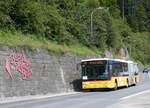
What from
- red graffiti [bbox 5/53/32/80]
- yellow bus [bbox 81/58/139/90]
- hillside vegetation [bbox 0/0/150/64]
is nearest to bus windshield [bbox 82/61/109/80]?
yellow bus [bbox 81/58/139/90]

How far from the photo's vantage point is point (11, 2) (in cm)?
4478

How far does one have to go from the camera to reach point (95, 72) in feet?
136

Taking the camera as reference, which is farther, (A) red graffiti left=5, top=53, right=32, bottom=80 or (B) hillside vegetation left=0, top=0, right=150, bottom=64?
(B) hillside vegetation left=0, top=0, right=150, bottom=64

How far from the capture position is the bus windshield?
135ft

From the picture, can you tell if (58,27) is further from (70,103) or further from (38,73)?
(70,103)

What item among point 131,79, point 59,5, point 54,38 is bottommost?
point 131,79

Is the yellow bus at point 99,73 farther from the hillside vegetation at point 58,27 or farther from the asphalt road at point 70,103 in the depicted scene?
the asphalt road at point 70,103

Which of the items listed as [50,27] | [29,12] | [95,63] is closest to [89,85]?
[95,63]

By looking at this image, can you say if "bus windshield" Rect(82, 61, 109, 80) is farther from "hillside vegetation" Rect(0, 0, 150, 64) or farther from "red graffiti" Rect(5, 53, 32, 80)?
"red graffiti" Rect(5, 53, 32, 80)

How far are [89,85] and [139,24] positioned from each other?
326 feet

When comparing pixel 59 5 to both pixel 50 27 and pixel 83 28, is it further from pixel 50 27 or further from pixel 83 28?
pixel 50 27

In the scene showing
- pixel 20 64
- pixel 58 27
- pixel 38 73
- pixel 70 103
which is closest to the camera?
pixel 70 103

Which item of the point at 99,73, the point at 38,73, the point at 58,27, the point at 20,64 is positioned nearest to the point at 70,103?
the point at 20,64

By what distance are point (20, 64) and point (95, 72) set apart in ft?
25.6
